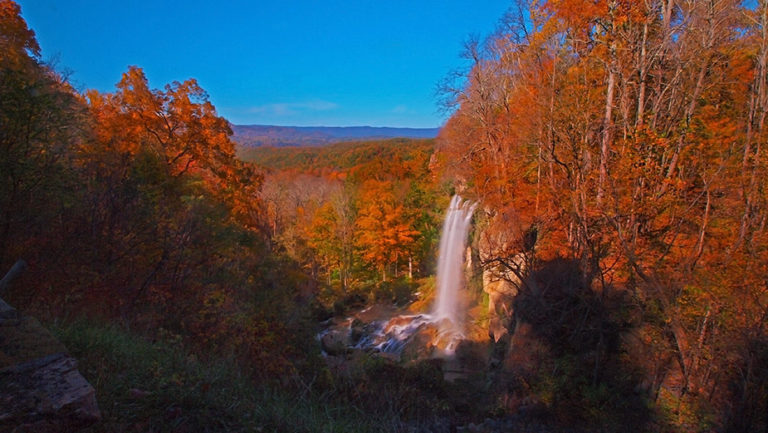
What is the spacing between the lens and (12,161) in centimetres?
662

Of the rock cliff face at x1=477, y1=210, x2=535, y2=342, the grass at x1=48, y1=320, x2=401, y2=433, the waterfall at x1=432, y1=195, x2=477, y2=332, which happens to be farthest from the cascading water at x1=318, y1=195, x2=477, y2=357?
the grass at x1=48, y1=320, x2=401, y2=433

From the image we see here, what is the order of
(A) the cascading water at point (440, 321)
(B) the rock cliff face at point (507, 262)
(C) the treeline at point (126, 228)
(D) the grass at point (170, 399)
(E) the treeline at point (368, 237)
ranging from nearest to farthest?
(D) the grass at point (170, 399)
(C) the treeline at point (126, 228)
(B) the rock cliff face at point (507, 262)
(A) the cascading water at point (440, 321)
(E) the treeline at point (368, 237)

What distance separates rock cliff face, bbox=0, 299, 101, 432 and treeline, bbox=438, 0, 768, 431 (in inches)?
347

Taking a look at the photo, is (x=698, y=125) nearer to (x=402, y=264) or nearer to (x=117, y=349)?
(x=117, y=349)

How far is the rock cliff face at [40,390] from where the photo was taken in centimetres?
209

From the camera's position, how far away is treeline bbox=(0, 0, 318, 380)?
6.79 meters

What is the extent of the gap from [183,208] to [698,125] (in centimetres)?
1484

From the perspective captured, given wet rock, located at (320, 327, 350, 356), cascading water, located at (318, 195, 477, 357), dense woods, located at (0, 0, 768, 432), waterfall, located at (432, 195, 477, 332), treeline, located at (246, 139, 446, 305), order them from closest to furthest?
1. dense woods, located at (0, 0, 768, 432)
2. wet rock, located at (320, 327, 350, 356)
3. cascading water, located at (318, 195, 477, 357)
4. waterfall, located at (432, 195, 477, 332)
5. treeline, located at (246, 139, 446, 305)

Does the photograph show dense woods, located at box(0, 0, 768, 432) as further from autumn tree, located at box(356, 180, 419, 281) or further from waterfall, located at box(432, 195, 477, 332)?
autumn tree, located at box(356, 180, 419, 281)

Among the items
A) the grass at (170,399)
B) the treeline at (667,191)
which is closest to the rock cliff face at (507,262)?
the treeline at (667,191)

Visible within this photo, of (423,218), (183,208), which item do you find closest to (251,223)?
(183,208)

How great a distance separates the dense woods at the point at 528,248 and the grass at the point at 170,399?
26 mm

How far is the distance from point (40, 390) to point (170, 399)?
906mm

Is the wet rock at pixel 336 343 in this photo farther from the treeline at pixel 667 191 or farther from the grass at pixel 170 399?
the grass at pixel 170 399
